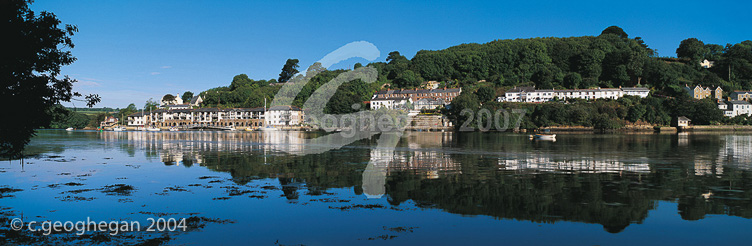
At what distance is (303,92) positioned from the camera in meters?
169

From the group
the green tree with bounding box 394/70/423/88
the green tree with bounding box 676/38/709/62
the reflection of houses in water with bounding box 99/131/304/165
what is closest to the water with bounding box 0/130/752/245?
the reflection of houses in water with bounding box 99/131/304/165

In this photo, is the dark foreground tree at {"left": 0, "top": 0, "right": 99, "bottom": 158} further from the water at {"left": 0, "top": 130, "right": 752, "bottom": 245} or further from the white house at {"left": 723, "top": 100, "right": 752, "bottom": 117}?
the white house at {"left": 723, "top": 100, "right": 752, "bottom": 117}

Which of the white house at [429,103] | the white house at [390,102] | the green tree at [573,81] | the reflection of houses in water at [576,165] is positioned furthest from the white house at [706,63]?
the reflection of houses in water at [576,165]

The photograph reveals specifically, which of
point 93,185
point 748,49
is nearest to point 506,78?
point 748,49

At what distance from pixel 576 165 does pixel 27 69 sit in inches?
1123

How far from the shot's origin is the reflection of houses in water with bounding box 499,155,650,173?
86.5 feet

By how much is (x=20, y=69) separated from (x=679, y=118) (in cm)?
14025

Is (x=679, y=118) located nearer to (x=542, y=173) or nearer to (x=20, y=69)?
(x=542, y=173)

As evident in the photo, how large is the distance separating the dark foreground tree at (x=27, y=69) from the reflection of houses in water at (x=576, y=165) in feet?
74.3

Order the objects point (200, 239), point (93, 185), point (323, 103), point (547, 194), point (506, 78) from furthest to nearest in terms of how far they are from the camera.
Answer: point (506, 78) < point (323, 103) < point (93, 185) < point (547, 194) < point (200, 239)

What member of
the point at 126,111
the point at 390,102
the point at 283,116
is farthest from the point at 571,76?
the point at 126,111

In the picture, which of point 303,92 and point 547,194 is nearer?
point 547,194

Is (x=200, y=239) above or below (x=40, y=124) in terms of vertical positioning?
below

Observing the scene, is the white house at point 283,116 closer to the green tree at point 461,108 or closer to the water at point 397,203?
the green tree at point 461,108
